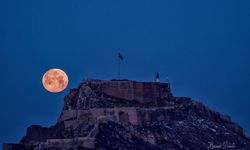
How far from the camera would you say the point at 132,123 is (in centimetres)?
9469

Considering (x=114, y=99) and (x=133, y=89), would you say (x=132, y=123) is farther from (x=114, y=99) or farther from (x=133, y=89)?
(x=133, y=89)

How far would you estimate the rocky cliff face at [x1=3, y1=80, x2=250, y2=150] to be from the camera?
9069 centimetres

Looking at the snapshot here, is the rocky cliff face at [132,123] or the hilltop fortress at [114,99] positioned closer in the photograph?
the rocky cliff face at [132,123]

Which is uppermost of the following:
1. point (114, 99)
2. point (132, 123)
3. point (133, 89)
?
point (133, 89)

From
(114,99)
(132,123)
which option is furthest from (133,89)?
(132,123)

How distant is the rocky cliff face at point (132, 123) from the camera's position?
90688 millimetres

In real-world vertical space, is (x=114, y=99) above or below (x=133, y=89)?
below

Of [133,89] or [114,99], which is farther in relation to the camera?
[133,89]

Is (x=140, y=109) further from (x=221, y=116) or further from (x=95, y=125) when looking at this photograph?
(x=221, y=116)

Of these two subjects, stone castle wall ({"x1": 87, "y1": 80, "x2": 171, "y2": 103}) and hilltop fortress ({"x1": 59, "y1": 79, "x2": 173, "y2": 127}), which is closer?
hilltop fortress ({"x1": 59, "y1": 79, "x2": 173, "y2": 127})

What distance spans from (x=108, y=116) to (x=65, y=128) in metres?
5.68

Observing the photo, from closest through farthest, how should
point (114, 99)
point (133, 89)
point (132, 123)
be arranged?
point (132, 123) → point (114, 99) → point (133, 89)

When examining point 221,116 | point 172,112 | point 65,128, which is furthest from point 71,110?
point 221,116

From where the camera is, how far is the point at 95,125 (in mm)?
91562
